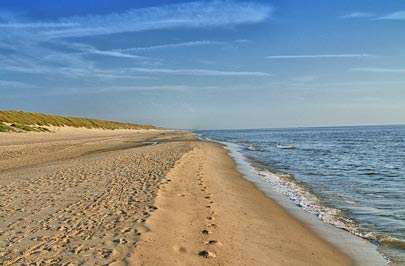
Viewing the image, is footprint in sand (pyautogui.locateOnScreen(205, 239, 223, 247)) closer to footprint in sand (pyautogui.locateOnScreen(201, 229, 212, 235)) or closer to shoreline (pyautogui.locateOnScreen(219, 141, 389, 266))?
footprint in sand (pyautogui.locateOnScreen(201, 229, 212, 235))

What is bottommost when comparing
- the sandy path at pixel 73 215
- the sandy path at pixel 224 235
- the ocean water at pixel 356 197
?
the ocean water at pixel 356 197

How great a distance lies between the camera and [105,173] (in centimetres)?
1659

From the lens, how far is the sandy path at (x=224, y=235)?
655 centimetres

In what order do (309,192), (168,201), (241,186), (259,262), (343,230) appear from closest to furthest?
(259,262)
(343,230)
(168,201)
(309,192)
(241,186)

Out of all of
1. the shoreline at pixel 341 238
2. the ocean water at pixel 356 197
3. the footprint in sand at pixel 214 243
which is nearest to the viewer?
the shoreline at pixel 341 238

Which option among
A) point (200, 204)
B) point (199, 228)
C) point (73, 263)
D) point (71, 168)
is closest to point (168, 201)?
point (200, 204)

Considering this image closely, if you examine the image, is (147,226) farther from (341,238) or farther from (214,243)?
(341,238)

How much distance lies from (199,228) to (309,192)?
7.69 metres

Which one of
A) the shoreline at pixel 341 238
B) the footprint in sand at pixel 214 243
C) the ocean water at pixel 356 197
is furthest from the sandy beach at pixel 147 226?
the ocean water at pixel 356 197

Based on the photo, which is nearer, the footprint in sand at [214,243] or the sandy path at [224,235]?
the sandy path at [224,235]

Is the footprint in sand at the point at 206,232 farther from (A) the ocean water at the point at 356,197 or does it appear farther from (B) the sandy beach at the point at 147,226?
(A) the ocean water at the point at 356,197

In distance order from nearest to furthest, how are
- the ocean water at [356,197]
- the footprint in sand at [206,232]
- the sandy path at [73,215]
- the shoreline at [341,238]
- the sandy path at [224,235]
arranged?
the sandy path at [73,215] < the sandy path at [224,235] < the shoreline at [341,238] < the footprint in sand at [206,232] < the ocean water at [356,197]

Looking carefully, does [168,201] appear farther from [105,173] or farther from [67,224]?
[105,173]

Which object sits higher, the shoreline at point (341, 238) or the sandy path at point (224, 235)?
the sandy path at point (224, 235)
